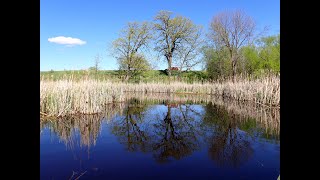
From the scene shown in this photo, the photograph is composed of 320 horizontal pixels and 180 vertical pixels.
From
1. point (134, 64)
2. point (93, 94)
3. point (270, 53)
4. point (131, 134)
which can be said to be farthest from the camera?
point (134, 64)

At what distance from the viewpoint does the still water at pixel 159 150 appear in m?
3.36

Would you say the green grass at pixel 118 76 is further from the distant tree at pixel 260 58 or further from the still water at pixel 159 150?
the distant tree at pixel 260 58

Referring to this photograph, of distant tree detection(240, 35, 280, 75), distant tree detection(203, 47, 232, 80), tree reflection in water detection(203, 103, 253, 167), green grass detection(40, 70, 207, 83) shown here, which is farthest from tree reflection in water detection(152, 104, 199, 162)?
distant tree detection(240, 35, 280, 75)

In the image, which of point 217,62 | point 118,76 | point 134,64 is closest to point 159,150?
point 217,62

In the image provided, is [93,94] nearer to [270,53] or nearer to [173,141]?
[173,141]

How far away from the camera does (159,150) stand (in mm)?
4520

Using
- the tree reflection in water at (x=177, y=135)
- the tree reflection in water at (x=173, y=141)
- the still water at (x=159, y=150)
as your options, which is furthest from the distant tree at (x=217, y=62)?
the still water at (x=159, y=150)

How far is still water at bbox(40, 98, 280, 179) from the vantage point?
11.0ft

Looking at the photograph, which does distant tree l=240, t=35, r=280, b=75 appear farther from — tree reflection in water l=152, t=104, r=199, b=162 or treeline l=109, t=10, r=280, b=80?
tree reflection in water l=152, t=104, r=199, b=162

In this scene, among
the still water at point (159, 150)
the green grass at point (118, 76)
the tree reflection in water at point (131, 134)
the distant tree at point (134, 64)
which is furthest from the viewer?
the distant tree at point (134, 64)
